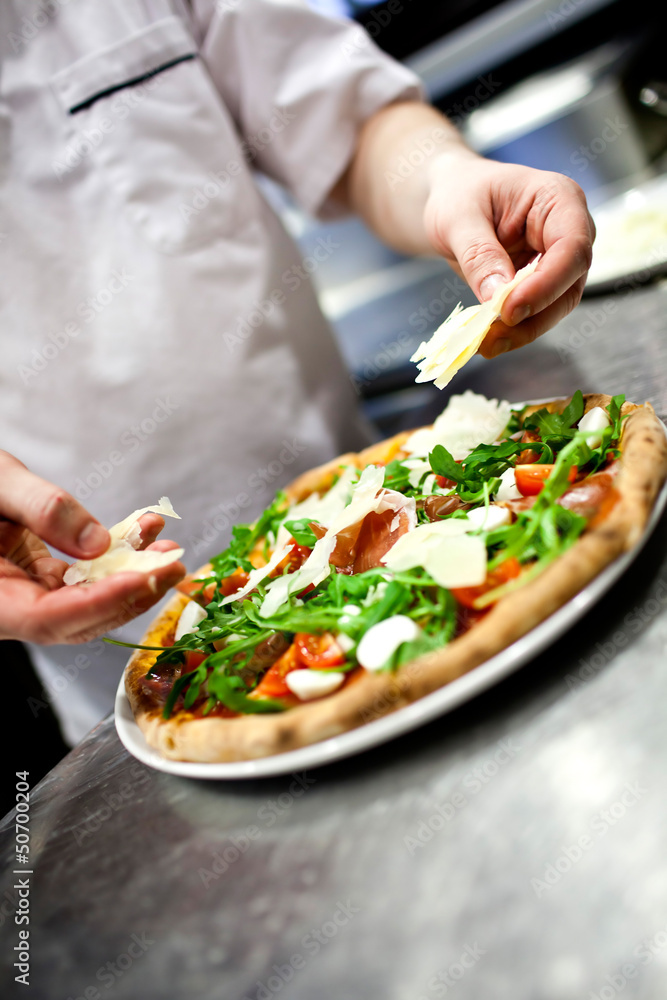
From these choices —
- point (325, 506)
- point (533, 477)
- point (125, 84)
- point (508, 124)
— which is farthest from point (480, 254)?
point (508, 124)

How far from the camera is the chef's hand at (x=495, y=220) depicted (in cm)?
110

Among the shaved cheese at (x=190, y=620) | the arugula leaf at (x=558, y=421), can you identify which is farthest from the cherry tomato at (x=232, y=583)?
the arugula leaf at (x=558, y=421)

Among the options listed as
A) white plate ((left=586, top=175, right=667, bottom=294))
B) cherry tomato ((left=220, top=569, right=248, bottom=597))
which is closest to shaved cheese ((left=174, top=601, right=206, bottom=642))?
cherry tomato ((left=220, top=569, right=248, bottom=597))

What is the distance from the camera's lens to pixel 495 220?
135cm

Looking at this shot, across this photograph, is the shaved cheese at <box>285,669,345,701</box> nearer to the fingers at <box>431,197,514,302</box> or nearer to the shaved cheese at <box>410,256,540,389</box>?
the shaved cheese at <box>410,256,540,389</box>

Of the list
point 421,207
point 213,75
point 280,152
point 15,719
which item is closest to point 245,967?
point 15,719

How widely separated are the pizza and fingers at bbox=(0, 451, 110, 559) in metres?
0.21

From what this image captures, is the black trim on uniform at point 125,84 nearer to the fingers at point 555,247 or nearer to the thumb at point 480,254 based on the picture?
the thumb at point 480,254

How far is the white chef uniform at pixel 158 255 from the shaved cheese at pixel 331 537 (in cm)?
86

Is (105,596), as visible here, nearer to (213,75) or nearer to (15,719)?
(15,719)

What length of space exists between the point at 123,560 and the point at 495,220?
0.94 metres

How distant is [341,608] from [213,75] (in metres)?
1.88

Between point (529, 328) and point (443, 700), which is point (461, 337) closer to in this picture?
point (529, 328)

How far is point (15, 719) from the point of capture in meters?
1.91
